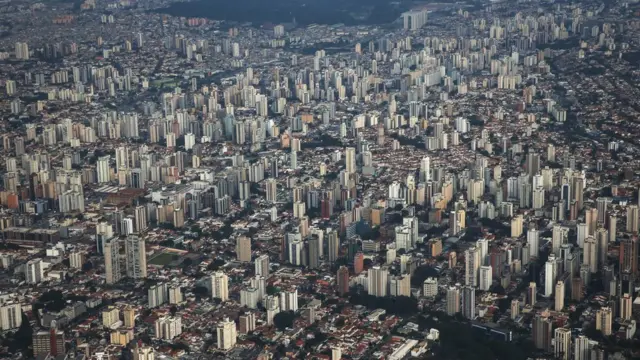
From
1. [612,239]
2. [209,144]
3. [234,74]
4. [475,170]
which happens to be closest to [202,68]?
[234,74]

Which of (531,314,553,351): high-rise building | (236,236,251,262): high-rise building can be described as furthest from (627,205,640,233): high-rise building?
(236,236,251,262): high-rise building

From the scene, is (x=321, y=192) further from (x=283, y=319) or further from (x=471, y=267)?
(x=283, y=319)

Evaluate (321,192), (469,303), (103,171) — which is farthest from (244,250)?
(103,171)

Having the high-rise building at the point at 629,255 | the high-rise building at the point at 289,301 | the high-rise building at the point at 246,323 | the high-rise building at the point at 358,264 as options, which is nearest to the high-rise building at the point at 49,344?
the high-rise building at the point at 246,323

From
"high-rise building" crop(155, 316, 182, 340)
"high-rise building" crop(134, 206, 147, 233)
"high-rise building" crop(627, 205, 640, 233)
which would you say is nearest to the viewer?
"high-rise building" crop(155, 316, 182, 340)

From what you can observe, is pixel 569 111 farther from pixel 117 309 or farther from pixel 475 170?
pixel 117 309

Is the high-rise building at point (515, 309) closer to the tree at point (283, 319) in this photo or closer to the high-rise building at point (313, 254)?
the tree at point (283, 319)

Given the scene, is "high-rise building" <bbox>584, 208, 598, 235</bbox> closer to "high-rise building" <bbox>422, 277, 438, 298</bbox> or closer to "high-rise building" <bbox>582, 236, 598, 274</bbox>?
"high-rise building" <bbox>582, 236, 598, 274</bbox>
